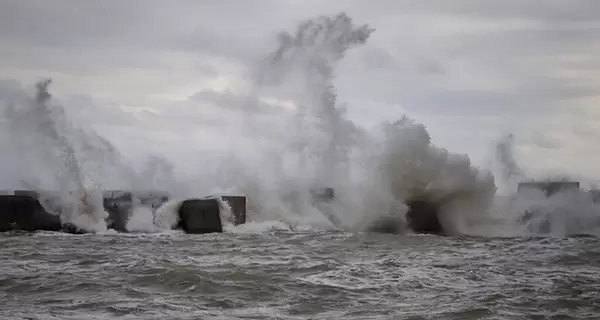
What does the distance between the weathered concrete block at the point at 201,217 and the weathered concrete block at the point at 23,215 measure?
4.12 m

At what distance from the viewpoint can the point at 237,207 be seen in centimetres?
2538

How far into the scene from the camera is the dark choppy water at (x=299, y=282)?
7836 millimetres

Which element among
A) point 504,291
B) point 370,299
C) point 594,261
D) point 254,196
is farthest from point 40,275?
point 254,196

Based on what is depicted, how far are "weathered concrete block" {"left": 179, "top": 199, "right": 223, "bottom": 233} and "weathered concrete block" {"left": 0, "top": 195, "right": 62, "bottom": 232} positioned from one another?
4.12 meters

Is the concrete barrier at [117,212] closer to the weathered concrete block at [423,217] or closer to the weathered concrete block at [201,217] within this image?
the weathered concrete block at [201,217]

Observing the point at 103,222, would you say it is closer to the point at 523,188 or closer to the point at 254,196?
the point at 254,196

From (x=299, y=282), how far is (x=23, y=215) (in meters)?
15.0

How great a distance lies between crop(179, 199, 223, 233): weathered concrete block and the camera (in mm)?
23188

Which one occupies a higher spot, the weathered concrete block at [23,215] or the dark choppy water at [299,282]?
the weathered concrete block at [23,215]

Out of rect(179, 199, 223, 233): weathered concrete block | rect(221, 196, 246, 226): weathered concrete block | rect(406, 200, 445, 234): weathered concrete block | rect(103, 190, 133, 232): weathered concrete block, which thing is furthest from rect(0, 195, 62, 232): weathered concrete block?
rect(406, 200, 445, 234): weathered concrete block

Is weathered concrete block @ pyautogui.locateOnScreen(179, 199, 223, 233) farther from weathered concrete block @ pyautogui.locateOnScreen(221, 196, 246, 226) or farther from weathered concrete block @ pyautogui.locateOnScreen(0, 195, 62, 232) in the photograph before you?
weathered concrete block @ pyautogui.locateOnScreen(0, 195, 62, 232)

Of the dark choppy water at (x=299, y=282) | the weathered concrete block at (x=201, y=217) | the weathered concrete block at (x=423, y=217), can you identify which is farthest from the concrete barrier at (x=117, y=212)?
the dark choppy water at (x=299, y=282)

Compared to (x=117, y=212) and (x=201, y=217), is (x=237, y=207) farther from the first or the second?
(x=117, y=212)

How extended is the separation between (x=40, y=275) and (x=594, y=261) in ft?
30.0
